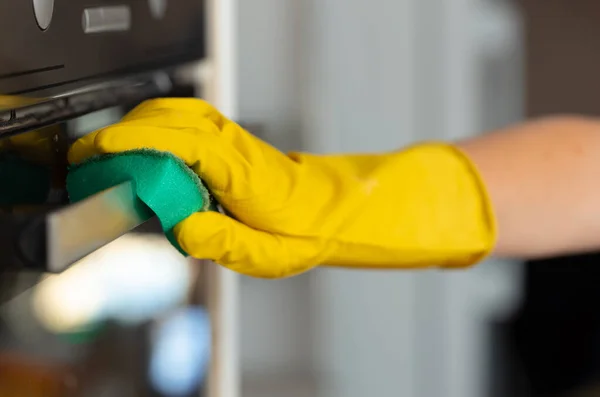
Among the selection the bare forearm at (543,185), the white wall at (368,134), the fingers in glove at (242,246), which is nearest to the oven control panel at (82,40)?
the fingers in glove at (242,246)

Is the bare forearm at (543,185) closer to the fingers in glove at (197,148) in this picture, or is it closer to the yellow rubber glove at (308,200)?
the yellow rubber glove at (308,200)

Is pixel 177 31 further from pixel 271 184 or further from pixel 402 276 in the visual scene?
pixel 402 276

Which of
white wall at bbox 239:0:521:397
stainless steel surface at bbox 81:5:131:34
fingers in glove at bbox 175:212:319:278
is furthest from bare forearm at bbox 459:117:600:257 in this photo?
white wall at bbox 239:0:521:397

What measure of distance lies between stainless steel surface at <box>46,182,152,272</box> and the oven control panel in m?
0.08

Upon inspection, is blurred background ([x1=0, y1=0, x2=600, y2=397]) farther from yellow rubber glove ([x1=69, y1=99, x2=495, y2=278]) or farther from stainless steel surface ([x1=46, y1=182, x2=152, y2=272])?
stainless steel surface ([x1=46, y1=182, x2=152, y2=272])

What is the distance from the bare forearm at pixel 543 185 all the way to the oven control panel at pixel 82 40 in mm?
255

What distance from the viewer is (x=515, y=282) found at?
5.14ft

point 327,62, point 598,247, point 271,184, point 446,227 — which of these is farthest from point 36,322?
point 327,62

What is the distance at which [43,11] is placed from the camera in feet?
1.25

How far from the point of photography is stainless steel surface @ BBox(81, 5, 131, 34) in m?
0.43

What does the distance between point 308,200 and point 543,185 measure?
0.22 meters

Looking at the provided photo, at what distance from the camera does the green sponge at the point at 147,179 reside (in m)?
0.34

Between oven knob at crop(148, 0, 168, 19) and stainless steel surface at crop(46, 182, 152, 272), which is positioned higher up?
oven knob at crop(148, 0, 168, 19)

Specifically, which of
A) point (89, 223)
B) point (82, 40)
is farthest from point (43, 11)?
point (89, 223)
